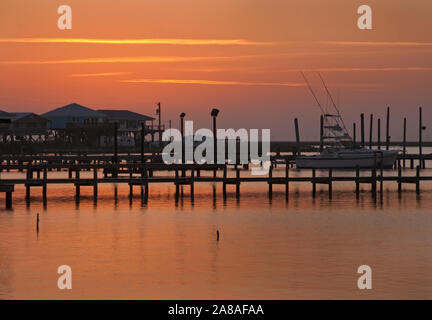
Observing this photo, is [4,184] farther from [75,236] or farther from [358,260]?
[358,260]

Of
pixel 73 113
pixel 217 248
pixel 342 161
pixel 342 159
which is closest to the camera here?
pixel 217 248

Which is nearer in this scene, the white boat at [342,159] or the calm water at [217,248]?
Result: the calm water at [217,248]

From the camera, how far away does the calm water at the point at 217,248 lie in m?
33.2

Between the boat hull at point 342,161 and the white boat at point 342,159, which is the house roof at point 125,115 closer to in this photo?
the boat hull at point 342,161

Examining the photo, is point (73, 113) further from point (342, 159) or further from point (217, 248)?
point (217, 248)

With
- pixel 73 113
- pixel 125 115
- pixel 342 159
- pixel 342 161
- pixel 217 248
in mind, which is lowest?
pixel 217 248

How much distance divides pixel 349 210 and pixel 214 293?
33109mm

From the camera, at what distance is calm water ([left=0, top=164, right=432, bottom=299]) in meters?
33.2

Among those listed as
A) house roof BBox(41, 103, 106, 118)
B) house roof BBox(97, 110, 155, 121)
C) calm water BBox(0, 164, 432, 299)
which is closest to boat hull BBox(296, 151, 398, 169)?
calm water BBox(0, 164, 432, 299)

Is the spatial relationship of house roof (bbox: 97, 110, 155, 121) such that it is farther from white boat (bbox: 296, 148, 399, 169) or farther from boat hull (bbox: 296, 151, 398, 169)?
white boat (bbox: 296, 148, 399, 169)

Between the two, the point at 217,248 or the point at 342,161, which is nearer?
the point at 217,248

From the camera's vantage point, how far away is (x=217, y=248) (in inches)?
1735

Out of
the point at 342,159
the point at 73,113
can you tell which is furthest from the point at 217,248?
the point at 73,113

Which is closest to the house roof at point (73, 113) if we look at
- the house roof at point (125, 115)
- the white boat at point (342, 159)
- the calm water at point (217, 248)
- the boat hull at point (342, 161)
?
the house roof at point (125, 115)
